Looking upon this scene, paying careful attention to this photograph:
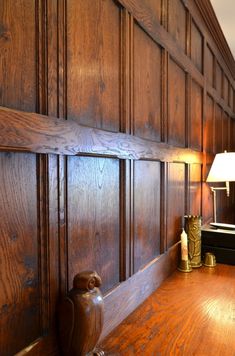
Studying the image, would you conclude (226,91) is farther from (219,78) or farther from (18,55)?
(18,55)

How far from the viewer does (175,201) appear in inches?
77.3

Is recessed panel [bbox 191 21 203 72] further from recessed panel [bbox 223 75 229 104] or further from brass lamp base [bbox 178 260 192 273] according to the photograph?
brass lamp base [bbox 178 260 192 273]

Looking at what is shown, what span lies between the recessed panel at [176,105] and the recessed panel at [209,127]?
676 mm

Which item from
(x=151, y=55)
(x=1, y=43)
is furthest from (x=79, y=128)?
(x=151, y=55)

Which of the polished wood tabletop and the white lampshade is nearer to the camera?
the polished wood tabletop

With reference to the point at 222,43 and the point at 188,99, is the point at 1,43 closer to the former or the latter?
the point at 188,99

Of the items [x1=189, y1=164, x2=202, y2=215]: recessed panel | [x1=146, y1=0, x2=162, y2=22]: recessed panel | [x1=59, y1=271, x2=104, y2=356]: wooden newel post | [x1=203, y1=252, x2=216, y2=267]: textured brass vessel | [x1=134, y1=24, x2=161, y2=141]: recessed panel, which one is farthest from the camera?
[x1=189, y1=164, x2=202, y2=215]: recessed panel

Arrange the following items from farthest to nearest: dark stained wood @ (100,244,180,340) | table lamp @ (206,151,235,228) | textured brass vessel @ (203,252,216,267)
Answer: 1. table lamp @ (206,151,235,228)
2. textured brass vessel @ (203,252,216,267)
3. dark stained wood @ (100,244,180,340)

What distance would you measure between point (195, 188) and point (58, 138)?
1.71 m

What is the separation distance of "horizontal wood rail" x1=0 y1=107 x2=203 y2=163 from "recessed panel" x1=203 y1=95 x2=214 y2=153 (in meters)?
1.42

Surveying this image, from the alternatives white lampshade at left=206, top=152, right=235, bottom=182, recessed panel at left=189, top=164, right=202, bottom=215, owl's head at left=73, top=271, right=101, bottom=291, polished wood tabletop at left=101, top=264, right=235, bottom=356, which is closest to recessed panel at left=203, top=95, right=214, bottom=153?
recessed panel at left=189, top=164, right=202, bottom=215

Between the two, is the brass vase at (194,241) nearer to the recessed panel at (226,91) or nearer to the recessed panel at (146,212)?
the recessed panel at (146,212)

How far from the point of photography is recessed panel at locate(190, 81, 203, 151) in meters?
2.32

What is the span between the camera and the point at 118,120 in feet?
4.18
